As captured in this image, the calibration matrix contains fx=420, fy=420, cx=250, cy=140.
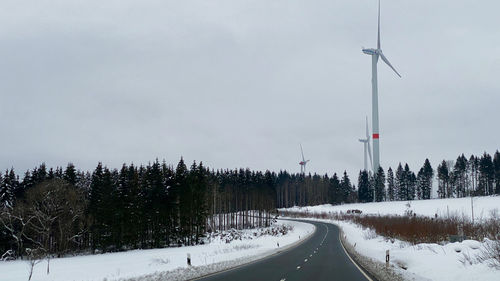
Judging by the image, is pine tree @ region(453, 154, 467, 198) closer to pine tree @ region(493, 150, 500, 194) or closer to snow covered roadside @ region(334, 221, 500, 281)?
pine tree @ region(493, 150, 500, 194)

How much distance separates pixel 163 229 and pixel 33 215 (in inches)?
907

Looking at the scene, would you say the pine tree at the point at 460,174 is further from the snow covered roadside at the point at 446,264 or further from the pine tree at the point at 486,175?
the snow covered roadside at the point at 446,264

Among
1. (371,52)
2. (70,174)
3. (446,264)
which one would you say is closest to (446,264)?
(446,264)

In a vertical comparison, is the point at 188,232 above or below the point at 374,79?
below

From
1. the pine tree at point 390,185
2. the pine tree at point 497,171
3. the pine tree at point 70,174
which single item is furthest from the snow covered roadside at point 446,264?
the pine tree at point 390,185

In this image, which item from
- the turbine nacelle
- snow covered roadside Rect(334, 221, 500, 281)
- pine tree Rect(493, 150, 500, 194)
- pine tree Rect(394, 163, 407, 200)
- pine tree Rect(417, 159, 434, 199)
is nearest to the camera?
snow covered roadside Rect(334, 221, 500, 281)

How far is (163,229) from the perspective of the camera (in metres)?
78.6

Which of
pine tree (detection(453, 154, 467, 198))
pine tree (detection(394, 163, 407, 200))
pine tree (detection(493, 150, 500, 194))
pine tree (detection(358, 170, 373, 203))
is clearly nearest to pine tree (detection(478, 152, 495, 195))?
pine tree (detection(493, 150, 500, 194))

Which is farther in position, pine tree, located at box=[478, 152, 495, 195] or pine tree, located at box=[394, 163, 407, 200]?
pine tree, located at box=[394, 163, 407, 200]

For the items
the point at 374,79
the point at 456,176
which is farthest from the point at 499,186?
the point at 374,79

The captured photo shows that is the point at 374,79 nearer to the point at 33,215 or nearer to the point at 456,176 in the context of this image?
the point at 456,176

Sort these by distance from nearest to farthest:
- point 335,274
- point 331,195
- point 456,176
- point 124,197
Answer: point 335,274 < point 124,197 < point 456,176 < point 331,195

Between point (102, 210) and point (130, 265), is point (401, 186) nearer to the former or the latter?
point (102, 210)

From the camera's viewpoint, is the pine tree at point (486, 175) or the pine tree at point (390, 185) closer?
the pine tree at point (486, 175)
